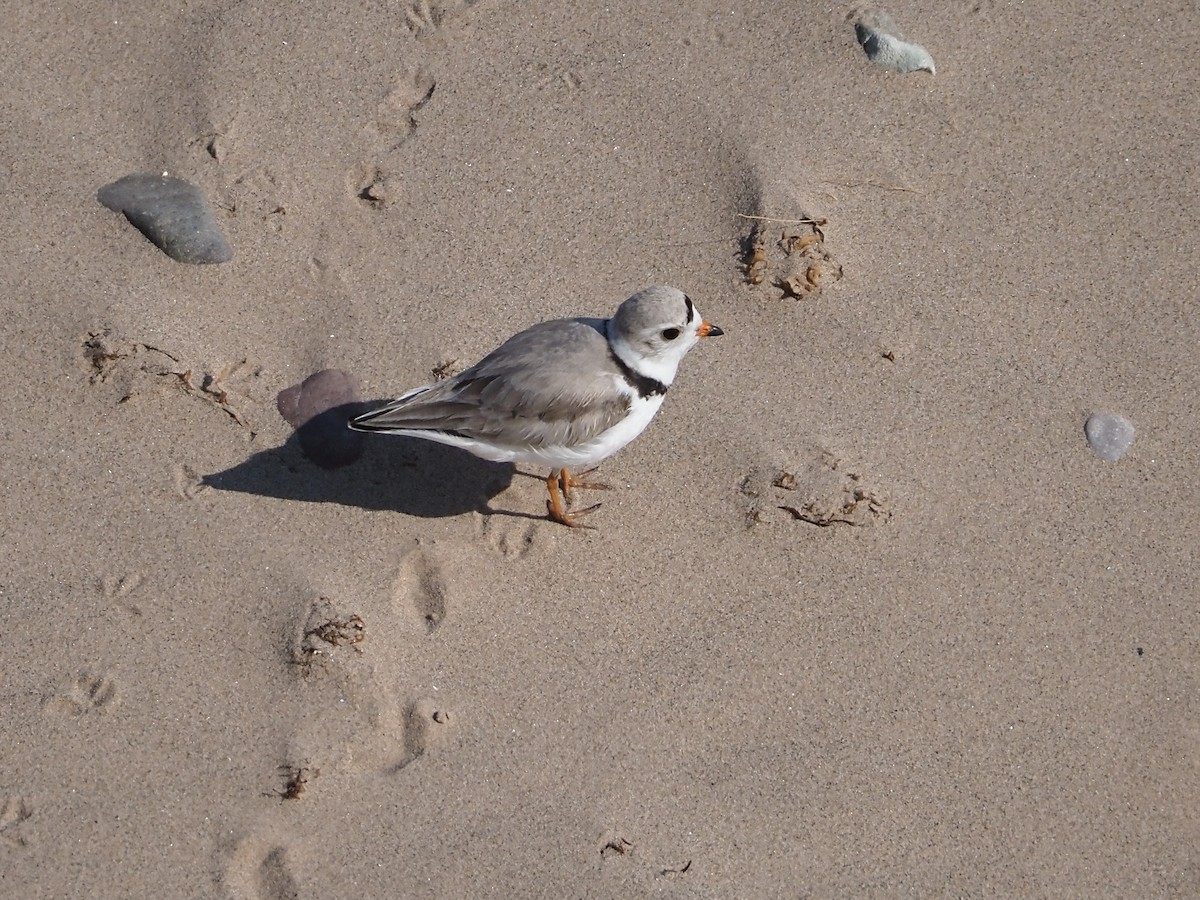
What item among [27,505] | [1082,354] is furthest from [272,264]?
[1082,354]

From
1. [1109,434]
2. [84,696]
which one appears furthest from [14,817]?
[1109,434]

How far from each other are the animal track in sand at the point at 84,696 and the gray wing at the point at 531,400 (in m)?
1.33

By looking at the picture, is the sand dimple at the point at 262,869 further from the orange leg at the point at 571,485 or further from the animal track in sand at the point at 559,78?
the animal track in sand at the point at 559,78

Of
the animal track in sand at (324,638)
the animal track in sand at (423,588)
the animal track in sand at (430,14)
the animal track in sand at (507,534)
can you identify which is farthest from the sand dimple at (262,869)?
the animal track in sand at (430,14)

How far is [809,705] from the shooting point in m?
4.27

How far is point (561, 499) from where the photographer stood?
15.8ft

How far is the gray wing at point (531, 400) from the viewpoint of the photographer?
4.25m

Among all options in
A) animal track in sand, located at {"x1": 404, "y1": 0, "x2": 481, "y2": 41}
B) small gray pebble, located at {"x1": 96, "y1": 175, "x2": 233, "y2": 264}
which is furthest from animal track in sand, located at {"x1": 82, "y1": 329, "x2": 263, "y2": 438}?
animal track in sand, located at {"x1": 404, "y1": 0, "x2": 481, "y2": 41}

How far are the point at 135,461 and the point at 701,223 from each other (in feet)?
8.86

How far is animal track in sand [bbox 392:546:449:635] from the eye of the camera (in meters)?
4.39

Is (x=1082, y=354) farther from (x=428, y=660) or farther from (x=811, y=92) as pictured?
(x=428, y=660)

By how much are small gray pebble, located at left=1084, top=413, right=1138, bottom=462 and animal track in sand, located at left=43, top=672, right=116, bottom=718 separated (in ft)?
13.3

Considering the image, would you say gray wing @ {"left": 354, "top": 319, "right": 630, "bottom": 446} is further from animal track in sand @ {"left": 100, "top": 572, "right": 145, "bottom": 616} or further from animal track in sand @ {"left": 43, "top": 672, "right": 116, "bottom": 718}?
animal track in sand @ {"left": 43, "top": 672, "right": 116, "bottom": 718}

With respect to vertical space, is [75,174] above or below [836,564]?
above
